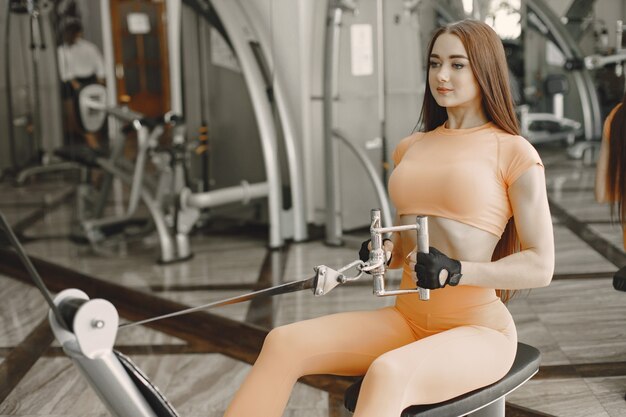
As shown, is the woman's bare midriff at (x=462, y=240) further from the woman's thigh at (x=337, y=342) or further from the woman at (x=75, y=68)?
the woman at (x=75, y=68)

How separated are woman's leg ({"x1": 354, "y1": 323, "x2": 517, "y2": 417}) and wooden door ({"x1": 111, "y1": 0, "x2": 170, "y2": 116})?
290 cm

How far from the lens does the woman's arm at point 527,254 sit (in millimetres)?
1470

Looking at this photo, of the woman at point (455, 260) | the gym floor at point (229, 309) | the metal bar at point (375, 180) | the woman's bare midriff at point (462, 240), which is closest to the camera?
the woman at point (455, 260)

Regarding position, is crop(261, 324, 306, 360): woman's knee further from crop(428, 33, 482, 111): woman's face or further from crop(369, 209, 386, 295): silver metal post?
crop(428, 33, 482, 111): woman's face

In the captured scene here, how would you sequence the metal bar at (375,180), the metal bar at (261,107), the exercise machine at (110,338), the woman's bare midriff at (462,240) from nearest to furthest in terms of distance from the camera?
1. the exercise machine at (110,338)
2. the woman's bare midriff at (462,240)
3. the metal bar at (375,180)
4. the metal bar at (261,107)

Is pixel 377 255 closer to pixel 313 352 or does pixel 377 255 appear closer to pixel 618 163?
pixel 313 352

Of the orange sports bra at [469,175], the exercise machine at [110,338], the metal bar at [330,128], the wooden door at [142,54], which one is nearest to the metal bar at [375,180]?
the metal bar at [330,128]

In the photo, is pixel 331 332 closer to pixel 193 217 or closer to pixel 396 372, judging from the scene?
pixel 396 372

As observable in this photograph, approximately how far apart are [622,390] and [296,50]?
7.47ft

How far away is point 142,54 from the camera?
409 centimetres

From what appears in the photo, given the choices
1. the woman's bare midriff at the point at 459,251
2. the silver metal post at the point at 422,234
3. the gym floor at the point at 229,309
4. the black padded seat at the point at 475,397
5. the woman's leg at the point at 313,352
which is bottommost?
the gym floor at the point at 229,309

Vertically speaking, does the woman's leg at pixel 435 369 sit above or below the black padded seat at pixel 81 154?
below

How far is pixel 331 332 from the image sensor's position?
158cm

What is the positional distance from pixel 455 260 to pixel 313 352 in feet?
1.12
